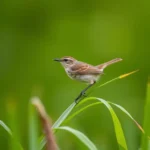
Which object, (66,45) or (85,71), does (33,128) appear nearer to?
(85,71)

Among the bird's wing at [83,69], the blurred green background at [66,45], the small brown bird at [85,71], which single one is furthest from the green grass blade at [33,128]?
the blurred green background at [66,45]

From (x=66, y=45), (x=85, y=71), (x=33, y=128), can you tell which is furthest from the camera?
(x=66, y=45)

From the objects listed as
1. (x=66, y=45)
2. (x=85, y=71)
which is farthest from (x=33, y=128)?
(x=66, y=45)

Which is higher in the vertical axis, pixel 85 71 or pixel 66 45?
pixel 85 71

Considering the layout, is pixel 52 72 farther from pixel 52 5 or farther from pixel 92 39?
pixel 52 5

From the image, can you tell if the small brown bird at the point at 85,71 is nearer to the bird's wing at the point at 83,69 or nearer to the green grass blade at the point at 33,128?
the bird's wing at the point at 83,69
